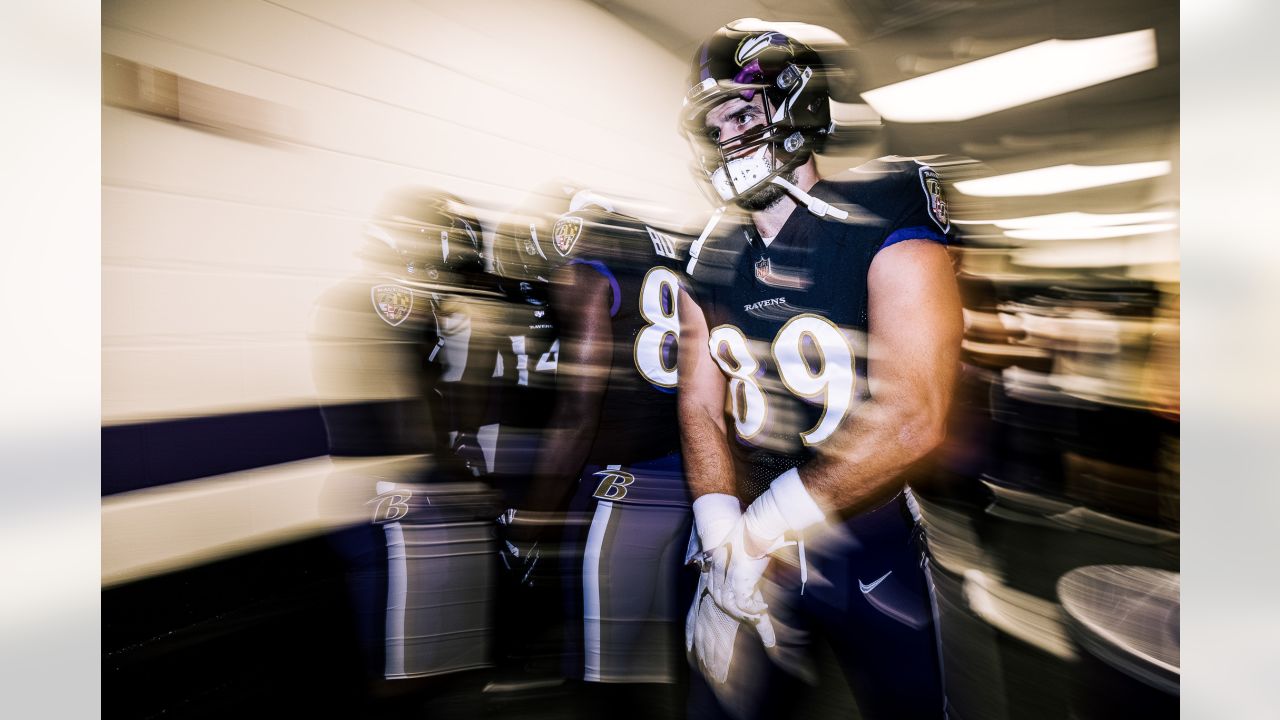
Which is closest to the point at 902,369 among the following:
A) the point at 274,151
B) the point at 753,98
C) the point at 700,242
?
the point at 700,242

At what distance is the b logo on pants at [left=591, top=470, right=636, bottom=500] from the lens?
3.67 feet

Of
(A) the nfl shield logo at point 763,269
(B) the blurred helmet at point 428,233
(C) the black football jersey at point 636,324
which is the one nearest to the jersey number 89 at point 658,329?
(C) the black football jersey at point 636,324

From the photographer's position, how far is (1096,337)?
80cm

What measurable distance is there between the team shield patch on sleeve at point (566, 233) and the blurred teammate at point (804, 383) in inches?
9.1

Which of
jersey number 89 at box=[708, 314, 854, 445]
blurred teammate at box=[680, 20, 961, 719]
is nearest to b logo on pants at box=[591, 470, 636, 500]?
blurred teammate at box=[680, 20, 961, 719]

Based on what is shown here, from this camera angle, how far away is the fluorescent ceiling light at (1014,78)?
31.5 inches

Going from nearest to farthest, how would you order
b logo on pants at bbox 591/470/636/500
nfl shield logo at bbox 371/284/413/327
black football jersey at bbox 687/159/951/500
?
black football jersey at bbox 687/159/951/500 < b logo on pants at bbox 591/470/636/500 < nfl shield logo at bbox 371/284/413/327

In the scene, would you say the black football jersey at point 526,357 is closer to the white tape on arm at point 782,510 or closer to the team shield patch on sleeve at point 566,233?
the team shield patch on sleeve at point 566,233

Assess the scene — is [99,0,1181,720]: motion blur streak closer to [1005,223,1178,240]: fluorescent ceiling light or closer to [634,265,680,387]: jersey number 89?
[634,265,680,387]: jersey number 89

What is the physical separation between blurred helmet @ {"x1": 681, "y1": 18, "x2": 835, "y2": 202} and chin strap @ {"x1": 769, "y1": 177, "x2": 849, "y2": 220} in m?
0.02

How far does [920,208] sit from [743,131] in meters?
0.30

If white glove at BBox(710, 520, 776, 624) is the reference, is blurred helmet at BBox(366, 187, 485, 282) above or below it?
above

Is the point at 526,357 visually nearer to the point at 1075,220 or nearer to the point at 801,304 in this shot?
the point at 801,304

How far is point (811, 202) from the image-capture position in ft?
3.12
